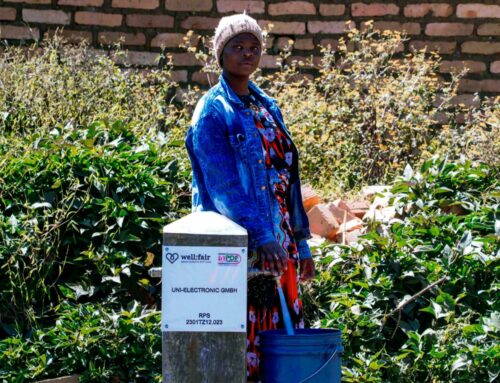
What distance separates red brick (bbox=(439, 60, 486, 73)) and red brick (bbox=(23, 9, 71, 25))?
351 centimetres

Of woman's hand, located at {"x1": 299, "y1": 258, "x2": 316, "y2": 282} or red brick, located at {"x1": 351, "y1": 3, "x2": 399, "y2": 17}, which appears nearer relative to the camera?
woman's hand, located at {"x1": 299, "y1": 258, "x2": 316, "y2": 282}

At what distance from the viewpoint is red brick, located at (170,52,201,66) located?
31.9 ft

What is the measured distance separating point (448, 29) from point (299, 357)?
675cm

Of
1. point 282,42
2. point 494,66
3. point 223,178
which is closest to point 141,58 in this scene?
point 282,42

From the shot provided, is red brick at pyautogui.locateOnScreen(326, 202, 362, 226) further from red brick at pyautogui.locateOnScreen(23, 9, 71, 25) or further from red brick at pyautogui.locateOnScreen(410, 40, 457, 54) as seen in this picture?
red brick at pyautogui.locateOnScreen(23, 9, 71, 25)

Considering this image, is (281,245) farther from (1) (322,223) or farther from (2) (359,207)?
(2) (359,207)

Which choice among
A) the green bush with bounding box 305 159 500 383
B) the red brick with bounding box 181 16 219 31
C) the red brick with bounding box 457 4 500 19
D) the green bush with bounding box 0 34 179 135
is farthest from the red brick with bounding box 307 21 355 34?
the green bush with bounding box 305 159 500 383

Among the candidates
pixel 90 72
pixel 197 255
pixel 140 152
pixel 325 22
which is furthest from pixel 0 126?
pixel 325 22

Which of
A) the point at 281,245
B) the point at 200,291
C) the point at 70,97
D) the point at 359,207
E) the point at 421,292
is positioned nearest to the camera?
the point at 200,291

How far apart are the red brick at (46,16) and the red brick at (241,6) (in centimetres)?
142

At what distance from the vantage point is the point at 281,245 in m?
4.12

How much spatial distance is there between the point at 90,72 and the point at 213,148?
424 cm

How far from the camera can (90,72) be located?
7938mm

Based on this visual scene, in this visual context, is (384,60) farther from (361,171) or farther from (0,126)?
(0,126)
